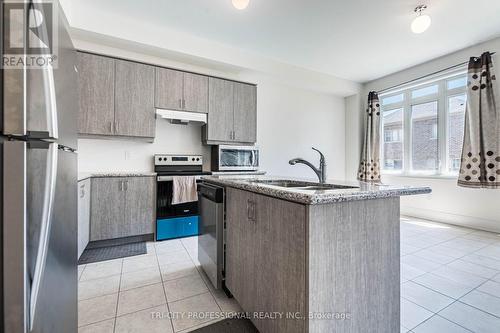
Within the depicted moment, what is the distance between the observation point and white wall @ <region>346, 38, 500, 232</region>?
127 inches

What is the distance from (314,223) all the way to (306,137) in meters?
4.03

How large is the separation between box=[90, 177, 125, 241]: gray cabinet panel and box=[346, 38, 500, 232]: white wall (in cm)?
479

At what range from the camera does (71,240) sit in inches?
42.1

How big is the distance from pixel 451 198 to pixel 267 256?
Answer: 4.04m

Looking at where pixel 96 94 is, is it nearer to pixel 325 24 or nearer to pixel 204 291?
pixel 204 291

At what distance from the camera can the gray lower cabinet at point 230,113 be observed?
11.2 ft

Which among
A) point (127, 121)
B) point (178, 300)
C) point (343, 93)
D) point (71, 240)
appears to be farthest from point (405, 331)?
point (343, 93)

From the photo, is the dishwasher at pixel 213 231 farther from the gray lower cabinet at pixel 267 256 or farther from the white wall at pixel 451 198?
the white wall at pixel 451 198

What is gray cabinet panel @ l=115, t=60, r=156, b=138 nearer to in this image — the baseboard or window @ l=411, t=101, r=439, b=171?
Result: window @ l=411, t=101, r=439, b=171

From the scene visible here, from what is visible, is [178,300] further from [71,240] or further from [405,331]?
[405,331]

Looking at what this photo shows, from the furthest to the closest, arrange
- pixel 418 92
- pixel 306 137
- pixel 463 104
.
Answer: pixel 306 137
pixel 418 92
pixel 463 104

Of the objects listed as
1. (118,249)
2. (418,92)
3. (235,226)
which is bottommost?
(118,249)

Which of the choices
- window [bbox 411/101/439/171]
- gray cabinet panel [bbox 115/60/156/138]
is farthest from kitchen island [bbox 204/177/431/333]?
window [bbox 411/101/439/171]

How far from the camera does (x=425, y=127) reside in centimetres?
408
